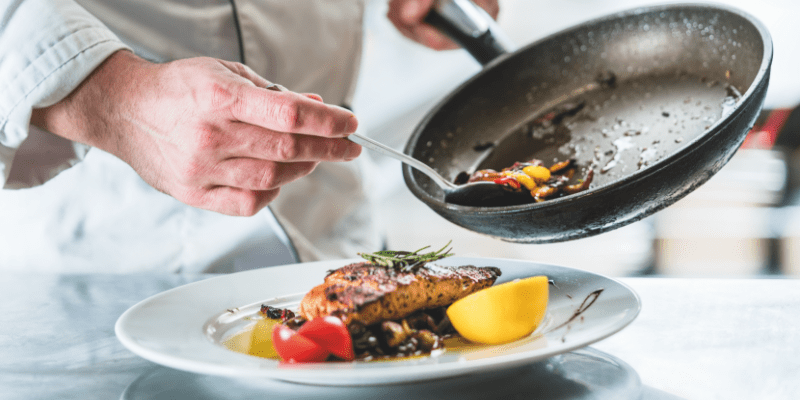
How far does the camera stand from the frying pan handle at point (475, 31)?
→ 4.53 ft

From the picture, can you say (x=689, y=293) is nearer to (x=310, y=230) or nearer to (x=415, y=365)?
(x=415, y=365)

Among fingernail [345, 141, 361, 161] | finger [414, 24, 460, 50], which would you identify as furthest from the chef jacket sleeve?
finger [414, 24, 460, 50]

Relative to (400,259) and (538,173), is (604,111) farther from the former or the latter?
(400,259)

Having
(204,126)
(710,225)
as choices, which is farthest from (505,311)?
(710,225)

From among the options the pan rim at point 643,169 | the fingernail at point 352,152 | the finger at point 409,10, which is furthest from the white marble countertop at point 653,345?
the finger at point 409,10

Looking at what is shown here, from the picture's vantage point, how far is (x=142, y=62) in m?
1.08

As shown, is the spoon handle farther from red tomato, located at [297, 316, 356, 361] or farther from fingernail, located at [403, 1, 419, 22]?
fingernail, located at [403, 1, 419, 22]

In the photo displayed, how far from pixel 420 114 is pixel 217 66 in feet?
5.95

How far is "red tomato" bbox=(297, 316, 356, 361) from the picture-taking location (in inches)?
27.3

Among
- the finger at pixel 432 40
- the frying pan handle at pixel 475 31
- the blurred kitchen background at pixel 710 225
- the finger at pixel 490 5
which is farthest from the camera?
the blurred kitchen background at pixel 710 225

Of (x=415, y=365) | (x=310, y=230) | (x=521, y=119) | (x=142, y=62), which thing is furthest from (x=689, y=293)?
(x=142, y=62)

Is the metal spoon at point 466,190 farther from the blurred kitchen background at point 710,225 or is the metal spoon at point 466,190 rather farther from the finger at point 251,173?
the blurred kitchen background at point 710,225

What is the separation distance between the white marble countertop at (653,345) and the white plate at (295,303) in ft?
0.18

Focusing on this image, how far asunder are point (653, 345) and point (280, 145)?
60cm
